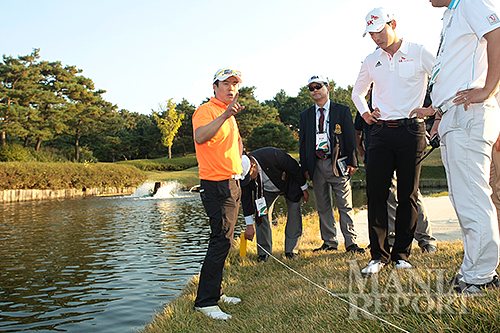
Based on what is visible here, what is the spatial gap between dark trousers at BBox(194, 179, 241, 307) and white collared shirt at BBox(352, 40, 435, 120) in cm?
160

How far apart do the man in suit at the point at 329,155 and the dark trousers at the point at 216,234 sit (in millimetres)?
2060

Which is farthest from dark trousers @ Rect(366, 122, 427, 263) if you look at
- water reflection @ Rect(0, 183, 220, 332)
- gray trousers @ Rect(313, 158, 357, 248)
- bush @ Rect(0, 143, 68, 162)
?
bush @ Rect(0, 143, 68, 162)

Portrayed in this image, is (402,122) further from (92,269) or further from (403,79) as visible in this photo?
(92,269)

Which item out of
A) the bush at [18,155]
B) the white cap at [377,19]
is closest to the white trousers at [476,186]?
the white cap at [377,19]

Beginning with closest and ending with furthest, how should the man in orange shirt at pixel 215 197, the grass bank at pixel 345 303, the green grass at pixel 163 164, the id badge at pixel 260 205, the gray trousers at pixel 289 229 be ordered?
the grass bank at pixel 345 303 → the man in orange shirt at pixel 215 197 → the id badge at pixel 260 205 → the gray trousers at pixel 289 229 → the green grass at pixel 163 164

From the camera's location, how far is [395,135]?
11.6 ft

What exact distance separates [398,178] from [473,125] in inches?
47.7

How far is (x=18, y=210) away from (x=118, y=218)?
18.4ft

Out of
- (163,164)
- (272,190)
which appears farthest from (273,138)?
(272,190)

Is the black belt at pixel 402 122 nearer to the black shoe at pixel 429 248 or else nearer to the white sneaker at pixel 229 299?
the black shoe at pixel 429 248

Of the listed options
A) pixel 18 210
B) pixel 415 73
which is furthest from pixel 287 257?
pixel 18 210

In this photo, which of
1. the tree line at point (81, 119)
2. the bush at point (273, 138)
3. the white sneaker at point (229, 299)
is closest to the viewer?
the white sneaker at point (229, 299)

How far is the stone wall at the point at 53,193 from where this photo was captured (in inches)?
857

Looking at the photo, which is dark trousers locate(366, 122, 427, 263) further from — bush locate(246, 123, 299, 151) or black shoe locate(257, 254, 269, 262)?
bush locate(246, 123, 299, 151)
